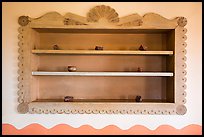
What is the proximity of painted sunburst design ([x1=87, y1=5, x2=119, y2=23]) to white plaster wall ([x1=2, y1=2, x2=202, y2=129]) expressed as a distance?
4 cm

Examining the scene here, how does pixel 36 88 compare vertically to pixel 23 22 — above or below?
below

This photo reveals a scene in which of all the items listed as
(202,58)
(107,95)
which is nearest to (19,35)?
(107,95)

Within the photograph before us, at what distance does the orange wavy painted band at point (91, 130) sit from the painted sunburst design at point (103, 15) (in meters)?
0.80

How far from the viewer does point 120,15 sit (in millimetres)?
1722

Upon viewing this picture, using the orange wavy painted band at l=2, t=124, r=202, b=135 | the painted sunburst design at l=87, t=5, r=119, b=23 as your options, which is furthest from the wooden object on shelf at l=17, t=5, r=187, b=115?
the orange wavy painted band at l=2, t=124, r=202, b=135

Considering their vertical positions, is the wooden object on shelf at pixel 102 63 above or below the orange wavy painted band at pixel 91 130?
above

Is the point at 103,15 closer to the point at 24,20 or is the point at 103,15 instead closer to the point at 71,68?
the point at 71,68

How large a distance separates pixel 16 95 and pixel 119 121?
0.79 metres

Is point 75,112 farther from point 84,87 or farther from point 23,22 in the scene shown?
point 23,22

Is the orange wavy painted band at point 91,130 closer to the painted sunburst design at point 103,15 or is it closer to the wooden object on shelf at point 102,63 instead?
the wooden object on shelf at point 102,63

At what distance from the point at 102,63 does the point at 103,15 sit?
1.34 feet

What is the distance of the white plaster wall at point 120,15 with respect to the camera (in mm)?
1726

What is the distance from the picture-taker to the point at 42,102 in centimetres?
172

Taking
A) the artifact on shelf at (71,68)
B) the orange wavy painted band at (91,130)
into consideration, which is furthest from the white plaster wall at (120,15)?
the artifact on shelf at (71,68)
